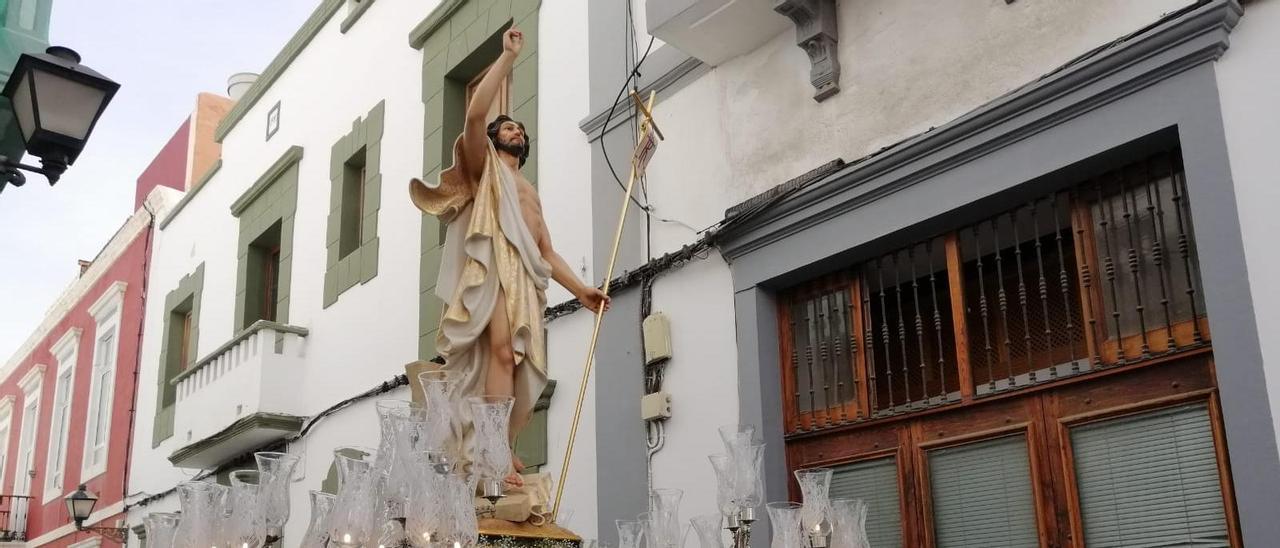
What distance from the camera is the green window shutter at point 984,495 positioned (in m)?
4.68

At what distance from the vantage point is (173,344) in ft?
41.6

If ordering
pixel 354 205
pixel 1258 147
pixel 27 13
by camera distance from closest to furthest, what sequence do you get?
pixel 1258 147 → pixel 27 13 → pixel 354 205

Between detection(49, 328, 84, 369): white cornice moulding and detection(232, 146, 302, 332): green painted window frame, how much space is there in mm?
5618

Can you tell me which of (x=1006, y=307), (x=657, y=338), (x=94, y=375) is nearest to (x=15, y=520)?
(x=94, y=375)

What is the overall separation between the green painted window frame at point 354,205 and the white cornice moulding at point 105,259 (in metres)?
4.62

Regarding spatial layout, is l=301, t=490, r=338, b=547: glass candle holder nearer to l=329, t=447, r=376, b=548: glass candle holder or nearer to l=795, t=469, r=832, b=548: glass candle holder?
l=329, t=447, r=376, b=548: glass candle holder

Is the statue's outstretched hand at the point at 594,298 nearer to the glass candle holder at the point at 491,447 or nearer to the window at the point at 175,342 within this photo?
the glass candle holder at the point at 491,447

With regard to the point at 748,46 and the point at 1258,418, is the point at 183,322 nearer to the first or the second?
the point at 748,46

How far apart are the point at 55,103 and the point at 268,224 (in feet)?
20.9

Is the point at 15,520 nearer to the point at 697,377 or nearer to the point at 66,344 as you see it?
the point at 66,344

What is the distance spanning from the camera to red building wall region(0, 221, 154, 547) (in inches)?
527

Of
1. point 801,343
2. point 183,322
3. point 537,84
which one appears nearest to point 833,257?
point 801,343

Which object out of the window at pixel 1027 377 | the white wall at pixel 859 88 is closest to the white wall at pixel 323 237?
the white wall at pixel 859 88

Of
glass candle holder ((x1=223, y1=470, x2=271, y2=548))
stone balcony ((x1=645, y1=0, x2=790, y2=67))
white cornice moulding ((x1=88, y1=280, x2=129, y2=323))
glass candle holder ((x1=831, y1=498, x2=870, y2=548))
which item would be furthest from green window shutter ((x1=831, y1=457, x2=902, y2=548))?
white cornice moulding ((x1=88, y1=280, x2=129, y2=323))
